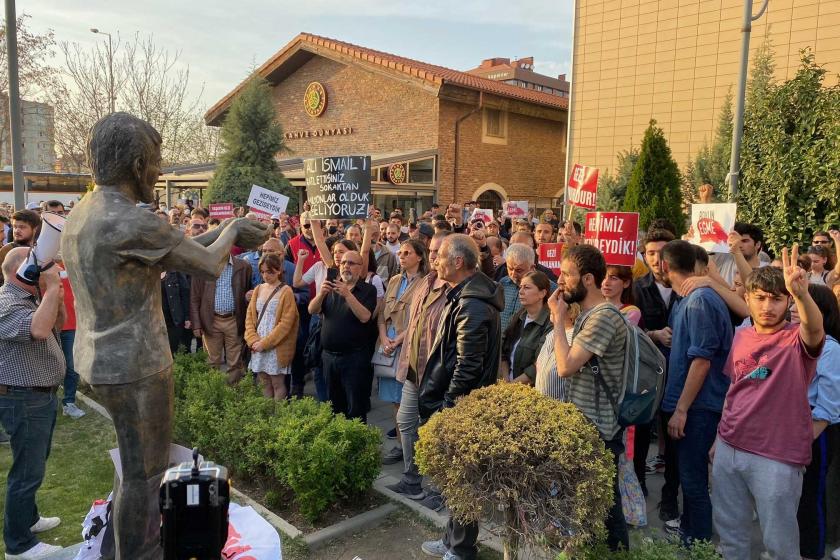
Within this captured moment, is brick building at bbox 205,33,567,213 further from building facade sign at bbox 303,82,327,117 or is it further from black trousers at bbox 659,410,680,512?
black trousers at bbox 659,410,680,512

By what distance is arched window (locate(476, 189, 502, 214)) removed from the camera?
24.4m

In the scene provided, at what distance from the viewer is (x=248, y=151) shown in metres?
19.6

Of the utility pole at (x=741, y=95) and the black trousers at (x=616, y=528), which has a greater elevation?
the utility pole at (x=741, y=95)

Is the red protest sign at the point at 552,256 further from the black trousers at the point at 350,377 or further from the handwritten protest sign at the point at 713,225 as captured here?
the black trousers at the point at 350,377

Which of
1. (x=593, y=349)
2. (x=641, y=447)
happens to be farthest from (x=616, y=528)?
(x=641, y=447)

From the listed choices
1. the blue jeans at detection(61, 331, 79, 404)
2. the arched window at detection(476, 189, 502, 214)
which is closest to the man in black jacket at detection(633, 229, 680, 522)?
the blue jeans at detection(61, 331, 79, 404)

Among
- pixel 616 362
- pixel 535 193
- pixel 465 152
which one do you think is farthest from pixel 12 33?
pixel 535 193

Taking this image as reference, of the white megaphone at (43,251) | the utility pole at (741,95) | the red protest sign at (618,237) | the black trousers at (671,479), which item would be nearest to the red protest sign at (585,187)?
the utility pole at (741,95)

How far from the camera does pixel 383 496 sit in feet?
15.6

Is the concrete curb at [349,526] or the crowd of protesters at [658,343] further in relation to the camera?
the concrete curb at [349,526]

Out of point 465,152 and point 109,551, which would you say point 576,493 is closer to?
point 109,551

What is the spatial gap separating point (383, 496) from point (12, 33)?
28.1 feet

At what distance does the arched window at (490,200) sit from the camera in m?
24.4

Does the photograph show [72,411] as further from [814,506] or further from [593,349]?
[814,506]
